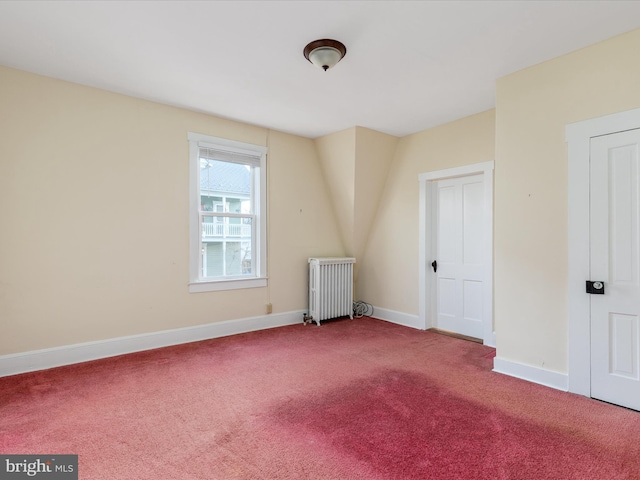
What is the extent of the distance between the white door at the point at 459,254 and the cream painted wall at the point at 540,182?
104cm

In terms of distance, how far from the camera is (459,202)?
4.41 metres

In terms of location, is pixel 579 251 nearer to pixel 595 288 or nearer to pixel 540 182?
pixel 595 288

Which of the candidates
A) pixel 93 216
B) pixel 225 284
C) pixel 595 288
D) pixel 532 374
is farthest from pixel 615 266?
pixel 93 216

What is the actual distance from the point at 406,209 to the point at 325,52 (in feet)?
9.02

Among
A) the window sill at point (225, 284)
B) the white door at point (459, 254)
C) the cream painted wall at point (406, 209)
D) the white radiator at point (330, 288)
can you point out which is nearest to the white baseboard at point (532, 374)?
the white door at point (459, 254)

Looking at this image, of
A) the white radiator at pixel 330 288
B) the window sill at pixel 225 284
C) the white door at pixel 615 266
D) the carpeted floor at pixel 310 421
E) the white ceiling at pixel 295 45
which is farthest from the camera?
the white radiator at pixel 330 288

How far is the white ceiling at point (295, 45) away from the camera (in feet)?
7.27

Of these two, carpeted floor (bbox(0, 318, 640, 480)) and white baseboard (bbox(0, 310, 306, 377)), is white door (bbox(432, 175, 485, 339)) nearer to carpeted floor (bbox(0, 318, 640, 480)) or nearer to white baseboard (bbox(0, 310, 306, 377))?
carpeted floor (bbox(0, 318, 640, 480))

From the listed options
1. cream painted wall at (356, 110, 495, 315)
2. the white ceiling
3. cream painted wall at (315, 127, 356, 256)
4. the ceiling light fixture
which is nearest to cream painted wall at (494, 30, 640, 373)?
the white ceiling

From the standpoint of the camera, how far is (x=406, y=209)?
4.86 m

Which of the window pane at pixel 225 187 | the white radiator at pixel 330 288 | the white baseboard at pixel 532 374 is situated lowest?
the white baseboard at pixel 532 374

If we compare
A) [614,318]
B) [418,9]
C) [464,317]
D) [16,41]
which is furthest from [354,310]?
[16,41]

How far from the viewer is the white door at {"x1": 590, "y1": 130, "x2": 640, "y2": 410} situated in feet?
7.96

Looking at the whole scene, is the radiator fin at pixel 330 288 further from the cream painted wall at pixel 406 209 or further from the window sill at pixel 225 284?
the window sill at pixel 225 284
